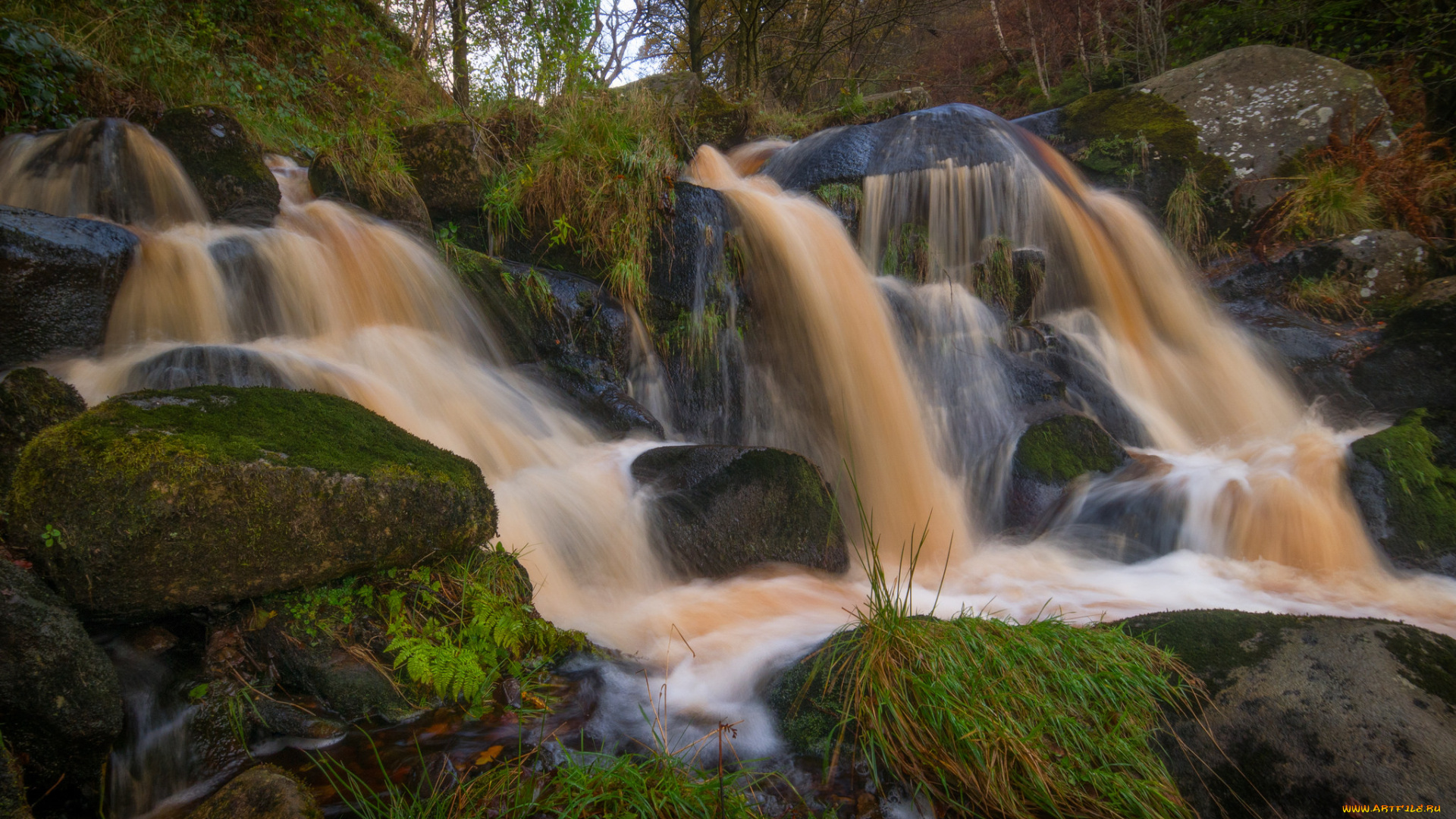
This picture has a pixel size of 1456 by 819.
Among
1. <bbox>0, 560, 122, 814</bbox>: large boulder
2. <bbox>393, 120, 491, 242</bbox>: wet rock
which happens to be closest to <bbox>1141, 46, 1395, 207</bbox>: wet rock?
<bbox>393, 120, 491, 242</bbox>: wet rock

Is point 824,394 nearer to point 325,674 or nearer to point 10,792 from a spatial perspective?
point 325,674

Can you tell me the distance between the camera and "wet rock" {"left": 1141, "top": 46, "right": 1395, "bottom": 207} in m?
8.02

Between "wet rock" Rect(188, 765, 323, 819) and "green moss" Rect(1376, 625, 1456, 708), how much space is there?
125 inches

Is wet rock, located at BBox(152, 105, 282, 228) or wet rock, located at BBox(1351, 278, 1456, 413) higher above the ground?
wet rock, located at BBox(152, 105, 282, 228)

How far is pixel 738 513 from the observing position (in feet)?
13.3

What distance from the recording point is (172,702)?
2.22 m

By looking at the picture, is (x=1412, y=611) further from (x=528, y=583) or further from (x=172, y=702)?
(x=172, y=702)

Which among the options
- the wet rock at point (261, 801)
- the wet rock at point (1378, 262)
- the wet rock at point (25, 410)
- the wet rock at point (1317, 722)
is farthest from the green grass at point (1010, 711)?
the wet rock at point (1378, 262)

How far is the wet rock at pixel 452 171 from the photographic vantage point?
20.3 feet

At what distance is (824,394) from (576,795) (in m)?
4.41

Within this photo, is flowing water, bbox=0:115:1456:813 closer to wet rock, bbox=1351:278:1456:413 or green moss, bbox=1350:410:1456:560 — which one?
green moss, bbox=1350:410:1456:560

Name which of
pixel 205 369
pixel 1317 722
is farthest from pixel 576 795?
pixel 205 369

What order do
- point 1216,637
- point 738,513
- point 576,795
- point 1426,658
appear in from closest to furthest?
point 576,795, point 1426,658, point 1216,637, point 738,513

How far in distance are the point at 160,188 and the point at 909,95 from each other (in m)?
9.83
